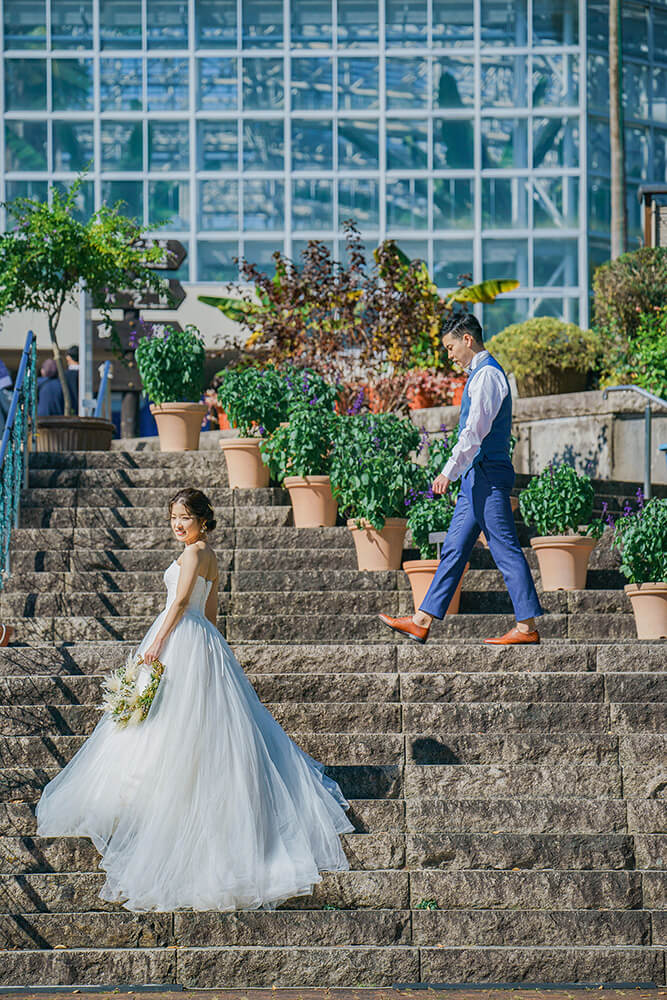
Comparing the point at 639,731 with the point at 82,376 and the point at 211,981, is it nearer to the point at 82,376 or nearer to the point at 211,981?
the point at 211,981

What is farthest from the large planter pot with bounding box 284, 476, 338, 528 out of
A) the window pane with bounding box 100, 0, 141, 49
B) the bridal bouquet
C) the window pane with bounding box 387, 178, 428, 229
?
the window pane with bounding box 100, 0, 141, 49

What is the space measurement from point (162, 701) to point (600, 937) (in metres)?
1.89

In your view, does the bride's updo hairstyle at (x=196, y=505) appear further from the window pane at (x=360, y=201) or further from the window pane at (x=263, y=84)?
the window pane at (x=263, y=84)

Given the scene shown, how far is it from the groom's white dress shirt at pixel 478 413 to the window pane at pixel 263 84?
2048 cm

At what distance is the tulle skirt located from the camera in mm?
5637

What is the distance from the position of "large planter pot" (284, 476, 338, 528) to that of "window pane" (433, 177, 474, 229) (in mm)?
17868

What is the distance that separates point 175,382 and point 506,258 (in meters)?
16.6

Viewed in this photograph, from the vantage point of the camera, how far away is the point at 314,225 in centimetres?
2680

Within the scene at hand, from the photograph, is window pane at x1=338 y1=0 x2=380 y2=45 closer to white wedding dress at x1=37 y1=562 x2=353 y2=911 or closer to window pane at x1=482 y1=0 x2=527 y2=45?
window pane at x1=482 y1=0 x2=527 y2=45

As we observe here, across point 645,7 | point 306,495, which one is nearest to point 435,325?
point 306,495

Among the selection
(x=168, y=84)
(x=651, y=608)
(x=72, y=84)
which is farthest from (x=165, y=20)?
(x=651, y=608)

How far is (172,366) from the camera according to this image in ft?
36.4

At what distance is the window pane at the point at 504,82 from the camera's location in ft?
89.4

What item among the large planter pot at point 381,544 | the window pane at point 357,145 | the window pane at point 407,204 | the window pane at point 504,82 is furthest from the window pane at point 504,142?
the large planter pot at point 381,544
